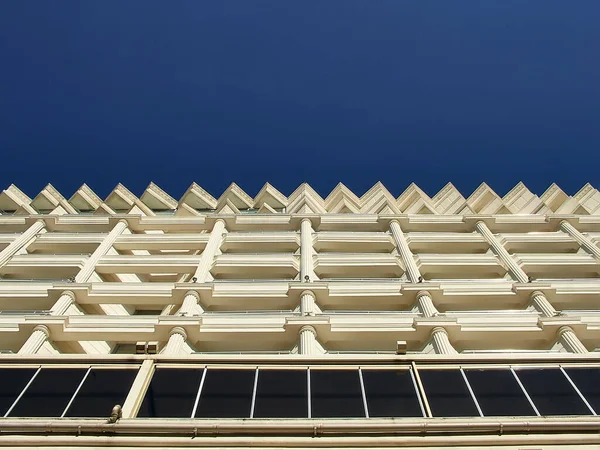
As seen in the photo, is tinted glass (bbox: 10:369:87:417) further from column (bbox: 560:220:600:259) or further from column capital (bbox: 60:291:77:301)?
column (bbox: 560:220:600:259)

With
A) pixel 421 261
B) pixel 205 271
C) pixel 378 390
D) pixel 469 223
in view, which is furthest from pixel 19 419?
pixel 469 223

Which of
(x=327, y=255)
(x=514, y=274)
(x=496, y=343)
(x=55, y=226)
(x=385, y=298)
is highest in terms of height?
(x=55, y=226)

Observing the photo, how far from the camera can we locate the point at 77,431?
1477cm

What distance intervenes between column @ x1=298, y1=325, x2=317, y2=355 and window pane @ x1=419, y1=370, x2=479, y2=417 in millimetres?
7031

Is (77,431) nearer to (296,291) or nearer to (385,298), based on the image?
(296,291)

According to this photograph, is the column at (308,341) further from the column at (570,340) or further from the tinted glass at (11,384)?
Result: the tinted glass at (11,384)

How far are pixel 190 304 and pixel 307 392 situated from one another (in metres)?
12.4

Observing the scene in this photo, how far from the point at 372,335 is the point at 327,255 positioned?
9.54 meters

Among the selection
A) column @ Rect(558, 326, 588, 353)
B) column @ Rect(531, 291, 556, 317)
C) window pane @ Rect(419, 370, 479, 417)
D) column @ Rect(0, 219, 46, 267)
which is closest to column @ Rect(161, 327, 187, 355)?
window pane @ Rect(419, 370, 479, 417)

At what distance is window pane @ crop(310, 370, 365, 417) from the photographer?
15742 millimetres

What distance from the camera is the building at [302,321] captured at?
14836 mm

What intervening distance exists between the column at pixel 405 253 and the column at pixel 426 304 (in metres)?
1.55

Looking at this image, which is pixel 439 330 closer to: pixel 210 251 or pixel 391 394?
pixel 391 394

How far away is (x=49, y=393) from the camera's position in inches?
655
